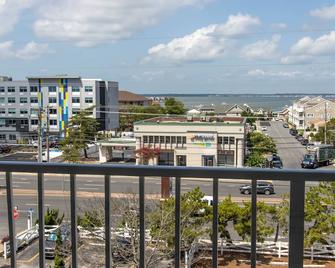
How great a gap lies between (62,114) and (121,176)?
1397 inches

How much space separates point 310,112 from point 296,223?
150 feet

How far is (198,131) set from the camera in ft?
59.7

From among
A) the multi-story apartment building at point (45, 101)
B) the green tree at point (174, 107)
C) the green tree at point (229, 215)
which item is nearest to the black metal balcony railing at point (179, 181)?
the green tree at point (229, 215)

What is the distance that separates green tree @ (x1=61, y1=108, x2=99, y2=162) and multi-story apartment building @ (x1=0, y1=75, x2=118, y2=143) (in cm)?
312

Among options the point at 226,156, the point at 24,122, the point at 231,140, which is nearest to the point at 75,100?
the point at 24,122

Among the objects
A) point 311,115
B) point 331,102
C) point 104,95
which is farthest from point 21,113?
point 331,102

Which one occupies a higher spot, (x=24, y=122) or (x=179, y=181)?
(x=179, y=181)

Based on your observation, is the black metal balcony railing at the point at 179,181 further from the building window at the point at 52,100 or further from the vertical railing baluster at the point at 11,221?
the building window at the point at 52,100

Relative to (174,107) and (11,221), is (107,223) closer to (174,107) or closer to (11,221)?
(11,221)

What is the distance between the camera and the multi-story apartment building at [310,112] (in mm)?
43375

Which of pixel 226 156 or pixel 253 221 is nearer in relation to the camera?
pixel 253 221

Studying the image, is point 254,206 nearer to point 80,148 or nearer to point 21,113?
point 80,148

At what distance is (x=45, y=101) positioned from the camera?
36750mm

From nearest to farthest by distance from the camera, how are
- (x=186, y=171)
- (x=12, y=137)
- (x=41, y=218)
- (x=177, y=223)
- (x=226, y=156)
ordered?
(x=186, y=171), (x=177, y=223), (x=41, y=218), (x=226, y=156), (x=12, y=137)
